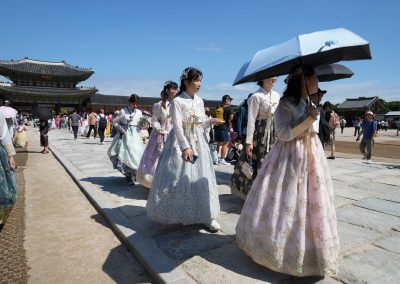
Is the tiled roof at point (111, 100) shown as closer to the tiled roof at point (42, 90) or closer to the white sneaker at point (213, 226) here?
the tiled roof at point (42, 90)

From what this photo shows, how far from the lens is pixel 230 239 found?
10.8 feet

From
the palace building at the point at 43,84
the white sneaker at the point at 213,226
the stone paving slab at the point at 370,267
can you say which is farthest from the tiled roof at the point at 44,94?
the stone paving slab at the point at 370,267

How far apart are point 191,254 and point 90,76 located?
49.8 metres

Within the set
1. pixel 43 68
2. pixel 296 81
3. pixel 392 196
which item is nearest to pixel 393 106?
pixel 43 68

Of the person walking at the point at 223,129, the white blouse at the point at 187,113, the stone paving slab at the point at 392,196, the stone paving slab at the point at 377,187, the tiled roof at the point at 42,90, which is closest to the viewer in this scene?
the white blouse at the point at 187,113

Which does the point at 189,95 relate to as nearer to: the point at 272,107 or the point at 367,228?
the point at 272,107

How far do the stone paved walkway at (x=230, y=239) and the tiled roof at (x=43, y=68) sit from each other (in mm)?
44651

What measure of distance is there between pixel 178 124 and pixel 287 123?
1.25 m

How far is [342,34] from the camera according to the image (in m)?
2.36

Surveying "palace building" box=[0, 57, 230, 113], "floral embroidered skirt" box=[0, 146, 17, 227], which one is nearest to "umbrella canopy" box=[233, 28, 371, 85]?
"floral embroidered skirt" box=[0, 146, 17, 227]

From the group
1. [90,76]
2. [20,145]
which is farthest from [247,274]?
[90,76]

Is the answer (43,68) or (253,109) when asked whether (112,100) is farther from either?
(253,109)

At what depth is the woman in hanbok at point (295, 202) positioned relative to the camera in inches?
93.3

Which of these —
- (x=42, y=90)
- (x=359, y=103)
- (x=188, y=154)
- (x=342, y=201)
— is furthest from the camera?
(x=359, y=103)
